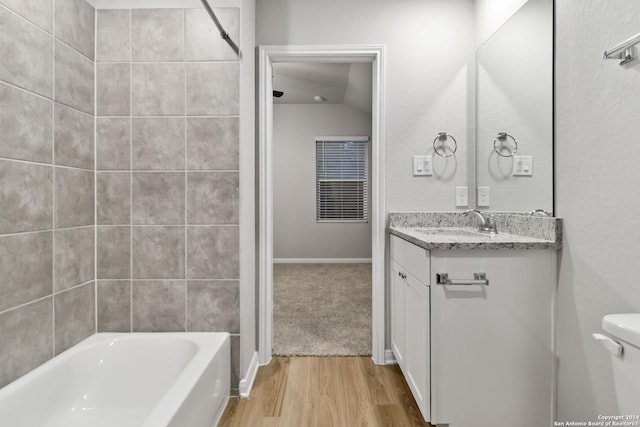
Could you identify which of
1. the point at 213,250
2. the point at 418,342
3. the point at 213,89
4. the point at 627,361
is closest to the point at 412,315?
the point at 418,342

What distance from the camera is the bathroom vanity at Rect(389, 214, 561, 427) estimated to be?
1379 millimetres

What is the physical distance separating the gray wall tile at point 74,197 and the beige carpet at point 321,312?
1.43m

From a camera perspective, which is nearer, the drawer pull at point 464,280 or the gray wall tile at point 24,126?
the gray wall tile at point 24,126

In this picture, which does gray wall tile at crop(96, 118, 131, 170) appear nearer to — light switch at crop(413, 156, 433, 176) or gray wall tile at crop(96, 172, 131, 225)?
gray wall tile at crop(96, 172, 131, 225)

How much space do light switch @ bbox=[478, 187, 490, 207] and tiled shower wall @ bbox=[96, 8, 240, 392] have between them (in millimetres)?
1491

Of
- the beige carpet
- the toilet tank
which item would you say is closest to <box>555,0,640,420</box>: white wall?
the toilet tank

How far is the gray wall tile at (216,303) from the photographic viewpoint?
1.73 metres

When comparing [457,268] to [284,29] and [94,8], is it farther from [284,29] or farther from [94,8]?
[94,8]

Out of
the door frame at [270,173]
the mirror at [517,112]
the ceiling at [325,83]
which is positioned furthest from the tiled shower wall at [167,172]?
the ceiling at [325,83]

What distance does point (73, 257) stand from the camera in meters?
1.57

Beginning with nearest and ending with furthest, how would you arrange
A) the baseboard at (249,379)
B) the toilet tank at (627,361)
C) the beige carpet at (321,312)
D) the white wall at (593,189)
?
the toilet tank at (627,361) < the white wall at (593,189) < the baseboard at (249,379) < the beige carpet at (321,312)

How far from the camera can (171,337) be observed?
165 centimetres

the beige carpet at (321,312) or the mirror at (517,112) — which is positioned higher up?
the mirror at (517,112)

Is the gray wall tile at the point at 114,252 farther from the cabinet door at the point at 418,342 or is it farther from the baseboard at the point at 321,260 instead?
the baseboard at the point at 321,260
